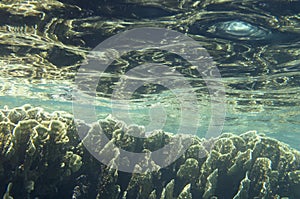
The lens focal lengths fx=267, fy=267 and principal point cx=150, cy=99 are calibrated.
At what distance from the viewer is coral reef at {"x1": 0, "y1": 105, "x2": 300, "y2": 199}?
18.7 ft

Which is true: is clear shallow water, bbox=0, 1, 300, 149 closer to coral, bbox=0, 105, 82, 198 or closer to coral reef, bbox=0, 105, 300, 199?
coral reef, bbox=0, 105, 300, 199

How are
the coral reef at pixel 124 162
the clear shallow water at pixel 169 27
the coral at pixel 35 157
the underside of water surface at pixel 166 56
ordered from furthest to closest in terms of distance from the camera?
the clear shallow water at pixel 169 27, the underside of water surface at pixel 166 56, the coral reef at pixel 124 162, the coral at pixel 35 157

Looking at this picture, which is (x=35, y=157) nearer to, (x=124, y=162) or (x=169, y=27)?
(x=124, y=162)

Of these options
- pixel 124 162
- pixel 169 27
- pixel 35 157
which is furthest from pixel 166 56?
pixel 35 157

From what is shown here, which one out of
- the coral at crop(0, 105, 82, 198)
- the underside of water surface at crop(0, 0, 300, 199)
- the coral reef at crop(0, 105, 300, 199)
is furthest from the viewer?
the underside of water surface at crop(0, 0, 300, 199)

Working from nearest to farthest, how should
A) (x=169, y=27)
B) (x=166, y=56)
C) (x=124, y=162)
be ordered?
(x=124, y=162), (x=169, y=27), (x=166, y=56)

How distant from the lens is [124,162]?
6.93 meters

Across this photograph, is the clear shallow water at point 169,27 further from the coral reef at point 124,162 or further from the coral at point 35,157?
the coral at point 35,157

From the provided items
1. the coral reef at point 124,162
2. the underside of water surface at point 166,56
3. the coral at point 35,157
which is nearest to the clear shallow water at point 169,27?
the underside of water surface at point 166,56

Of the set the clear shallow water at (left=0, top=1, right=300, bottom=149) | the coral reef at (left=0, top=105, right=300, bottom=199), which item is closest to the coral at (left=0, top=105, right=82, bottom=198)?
the coral reef at (left=0, top=105, right=300, bottom=199)

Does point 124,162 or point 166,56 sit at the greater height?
point 166,56

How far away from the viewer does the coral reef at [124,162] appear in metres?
5.70

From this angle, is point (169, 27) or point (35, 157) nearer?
point (35, 157)

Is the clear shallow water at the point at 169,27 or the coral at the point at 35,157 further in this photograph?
the clear shallow water at the point at 169,27
